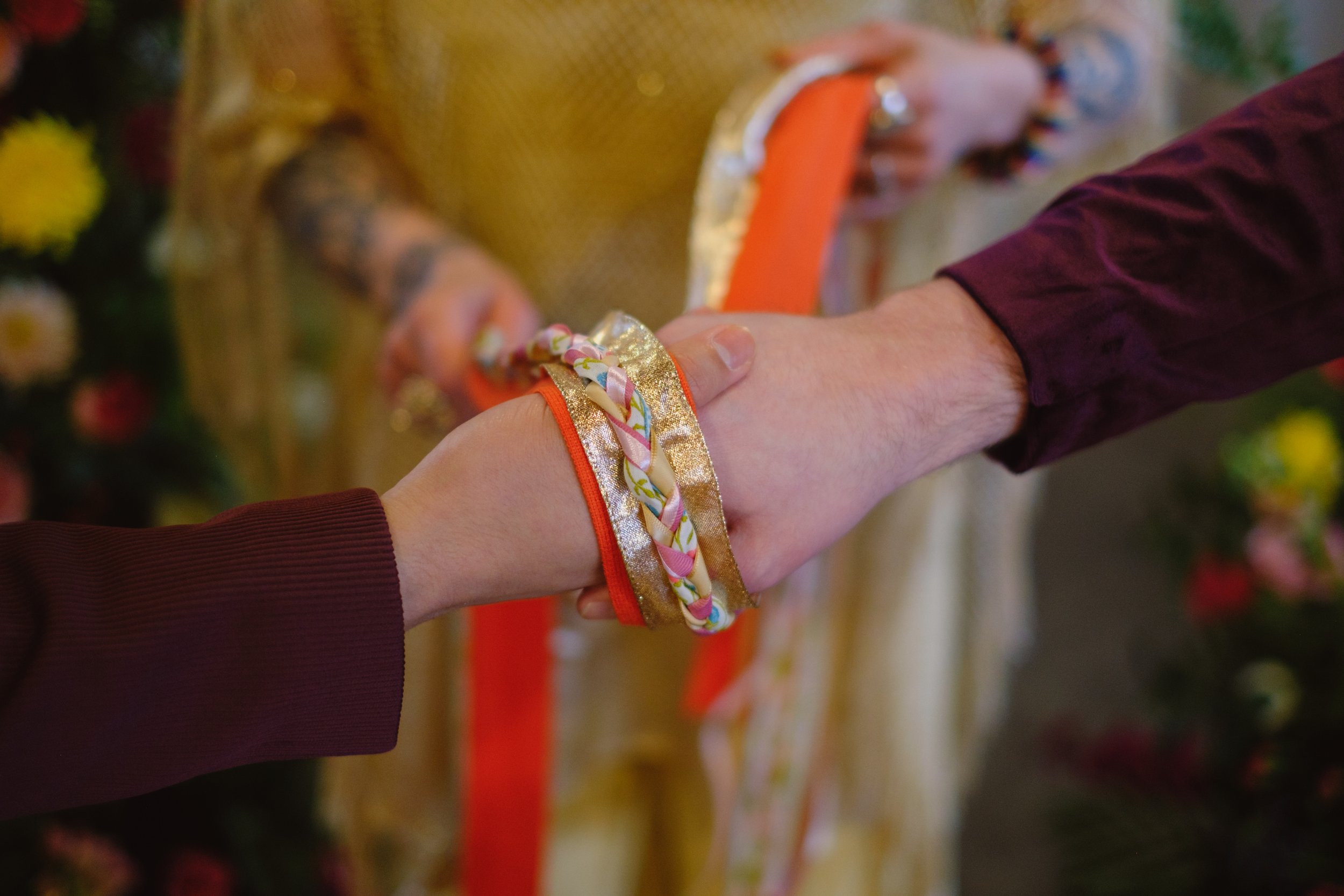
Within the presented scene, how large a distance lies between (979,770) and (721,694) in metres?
0.96

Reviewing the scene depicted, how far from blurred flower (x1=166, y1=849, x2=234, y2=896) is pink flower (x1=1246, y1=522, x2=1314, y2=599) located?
3.75 feet

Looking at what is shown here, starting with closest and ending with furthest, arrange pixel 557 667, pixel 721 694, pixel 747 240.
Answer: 1. pixel 747 240
2. pixel 721 694
3. pixel 557 667

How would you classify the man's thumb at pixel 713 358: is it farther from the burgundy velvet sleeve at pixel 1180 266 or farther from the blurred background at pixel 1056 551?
the blurred background at pixel 1056 551

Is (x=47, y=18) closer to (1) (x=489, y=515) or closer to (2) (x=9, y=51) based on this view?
(2) (x=9, y=51)

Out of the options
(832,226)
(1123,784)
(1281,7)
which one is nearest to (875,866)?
(1123,784)

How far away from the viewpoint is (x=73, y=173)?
707mm

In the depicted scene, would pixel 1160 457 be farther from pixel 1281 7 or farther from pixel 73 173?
pixel 73 173

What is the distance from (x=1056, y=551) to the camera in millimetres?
1360

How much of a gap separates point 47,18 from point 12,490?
362 millimetres

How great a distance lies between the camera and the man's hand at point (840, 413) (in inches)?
14.8

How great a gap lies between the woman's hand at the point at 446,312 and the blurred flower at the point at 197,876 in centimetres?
52

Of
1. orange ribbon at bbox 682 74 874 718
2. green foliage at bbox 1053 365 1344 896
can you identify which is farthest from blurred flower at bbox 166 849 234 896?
green foliage at bbox 1053 365 1344 896

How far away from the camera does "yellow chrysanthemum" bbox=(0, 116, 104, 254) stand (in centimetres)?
67

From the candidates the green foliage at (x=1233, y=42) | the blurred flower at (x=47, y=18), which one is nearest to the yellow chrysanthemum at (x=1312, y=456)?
the green foliage at (x=1233, y=42)
